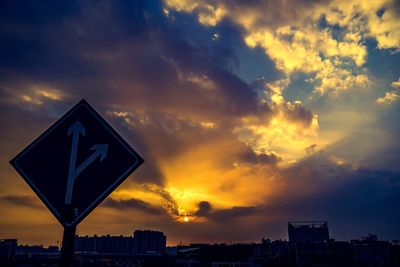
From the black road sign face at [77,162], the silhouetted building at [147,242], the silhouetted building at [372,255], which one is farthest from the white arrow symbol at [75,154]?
the silhouetted building at [147,242]

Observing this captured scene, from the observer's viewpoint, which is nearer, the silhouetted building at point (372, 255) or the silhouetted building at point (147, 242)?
the silhouetted building at point (372, 255)

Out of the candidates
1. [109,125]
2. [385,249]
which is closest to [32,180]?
[109,125]

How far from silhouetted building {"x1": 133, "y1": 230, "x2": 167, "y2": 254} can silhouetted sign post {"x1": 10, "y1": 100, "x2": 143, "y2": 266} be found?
19424 centimetres

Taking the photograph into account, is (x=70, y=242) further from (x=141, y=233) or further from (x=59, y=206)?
(x=141, y=233)

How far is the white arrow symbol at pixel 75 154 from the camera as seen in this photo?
3010 mm

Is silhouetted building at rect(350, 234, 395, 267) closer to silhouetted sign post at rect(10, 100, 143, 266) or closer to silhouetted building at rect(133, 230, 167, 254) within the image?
Result: silhouetted sign post at rect(10, 100, 143, 266)

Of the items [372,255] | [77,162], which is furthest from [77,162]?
[372,255]

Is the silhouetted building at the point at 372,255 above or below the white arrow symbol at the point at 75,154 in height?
below

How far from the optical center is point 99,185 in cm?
302

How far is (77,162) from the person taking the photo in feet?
10.2

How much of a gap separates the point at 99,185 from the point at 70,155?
42cm

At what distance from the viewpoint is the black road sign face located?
9.77ft

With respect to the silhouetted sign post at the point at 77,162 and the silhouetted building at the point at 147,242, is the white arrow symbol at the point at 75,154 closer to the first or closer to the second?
the silhouetted sign post at the point at 77,162

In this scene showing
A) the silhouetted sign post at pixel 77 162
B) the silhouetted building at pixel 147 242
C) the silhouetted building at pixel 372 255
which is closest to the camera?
the silhouetted sign post at pixel 77 162
